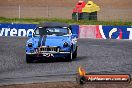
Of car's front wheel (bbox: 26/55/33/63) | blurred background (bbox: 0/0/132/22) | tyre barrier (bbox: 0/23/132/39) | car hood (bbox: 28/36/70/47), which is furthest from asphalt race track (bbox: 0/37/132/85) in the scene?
blurred background (bbox: 0/0/132/22)

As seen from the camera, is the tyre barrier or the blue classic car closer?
the blue classic car

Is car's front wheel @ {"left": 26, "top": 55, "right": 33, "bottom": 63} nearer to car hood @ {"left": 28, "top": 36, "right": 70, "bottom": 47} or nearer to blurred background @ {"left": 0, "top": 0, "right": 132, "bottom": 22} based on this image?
car hood @ {"left": 28, "top": 36, "right": 70, "bottom": 47}

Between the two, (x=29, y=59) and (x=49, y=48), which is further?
(x=29, y=59)

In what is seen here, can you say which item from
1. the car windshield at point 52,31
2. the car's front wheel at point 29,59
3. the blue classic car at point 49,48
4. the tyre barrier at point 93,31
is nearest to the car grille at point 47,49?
the blue classic car at point 49,48

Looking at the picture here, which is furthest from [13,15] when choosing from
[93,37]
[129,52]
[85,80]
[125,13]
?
[85,80]

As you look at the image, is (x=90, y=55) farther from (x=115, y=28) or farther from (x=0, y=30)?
(x=0, y=30)

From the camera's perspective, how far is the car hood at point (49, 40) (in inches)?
708

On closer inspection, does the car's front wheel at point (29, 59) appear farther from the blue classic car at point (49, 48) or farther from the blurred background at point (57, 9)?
the blurred background at point (57, 9)

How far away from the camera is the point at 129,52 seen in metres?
22.3

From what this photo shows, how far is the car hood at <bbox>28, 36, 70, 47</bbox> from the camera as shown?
17984 millimetres

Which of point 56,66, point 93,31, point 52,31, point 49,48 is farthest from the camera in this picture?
point 93,31

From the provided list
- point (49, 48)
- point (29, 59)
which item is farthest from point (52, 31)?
point (29, 59)

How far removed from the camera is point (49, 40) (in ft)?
59.9

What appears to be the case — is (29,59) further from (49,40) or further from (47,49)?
(49,40)
